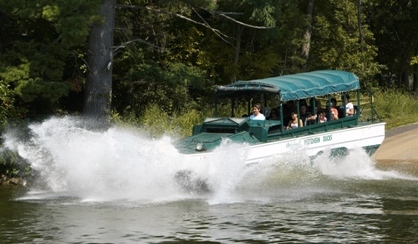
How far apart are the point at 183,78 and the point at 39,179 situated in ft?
29.9

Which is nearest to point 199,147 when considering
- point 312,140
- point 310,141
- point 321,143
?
point 310,141

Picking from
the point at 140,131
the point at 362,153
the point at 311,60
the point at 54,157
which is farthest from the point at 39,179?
the point at 311,60

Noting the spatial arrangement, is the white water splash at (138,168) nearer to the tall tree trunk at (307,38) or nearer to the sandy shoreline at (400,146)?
the sandy shoreline at (400,146)

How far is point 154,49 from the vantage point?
38.2 m

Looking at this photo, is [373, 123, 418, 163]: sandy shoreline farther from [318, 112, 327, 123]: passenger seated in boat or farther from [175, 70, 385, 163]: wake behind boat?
[318, 112, 327, 123]: passenger seated in boat

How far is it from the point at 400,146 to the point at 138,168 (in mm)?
14197

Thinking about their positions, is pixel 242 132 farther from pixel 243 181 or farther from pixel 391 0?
pixel 391 0

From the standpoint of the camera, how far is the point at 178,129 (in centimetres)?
3161

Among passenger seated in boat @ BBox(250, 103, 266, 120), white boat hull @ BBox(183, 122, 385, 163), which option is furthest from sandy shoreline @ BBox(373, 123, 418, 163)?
passenger seated in boat @ BBox(250, 103, 266, 120)

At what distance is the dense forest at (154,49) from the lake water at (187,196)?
1.96 metres

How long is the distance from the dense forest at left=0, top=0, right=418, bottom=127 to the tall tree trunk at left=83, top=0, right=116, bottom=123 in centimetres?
3

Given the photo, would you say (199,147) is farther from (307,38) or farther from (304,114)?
(307,38)

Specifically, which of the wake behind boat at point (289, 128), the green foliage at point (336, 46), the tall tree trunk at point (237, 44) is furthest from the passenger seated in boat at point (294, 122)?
the green foliage at point (336, 46)

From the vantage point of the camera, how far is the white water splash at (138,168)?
2453 centimetres
